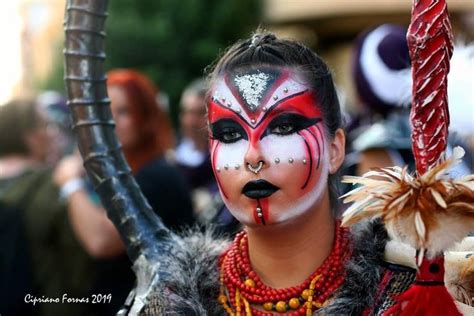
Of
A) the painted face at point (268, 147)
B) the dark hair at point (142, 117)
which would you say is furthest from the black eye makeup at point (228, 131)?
the dark hair at point (142, 117)

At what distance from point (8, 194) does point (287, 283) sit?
8.11 ft

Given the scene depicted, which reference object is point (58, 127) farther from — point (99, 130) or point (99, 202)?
point (99, 130)

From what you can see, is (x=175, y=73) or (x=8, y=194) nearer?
(x=8, y=194)

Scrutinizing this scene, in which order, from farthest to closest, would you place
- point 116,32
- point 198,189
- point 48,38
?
1. point 48,38
2. point 116,32
3. point 198,189

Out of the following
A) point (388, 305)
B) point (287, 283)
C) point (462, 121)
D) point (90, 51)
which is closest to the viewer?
point (388, 305)

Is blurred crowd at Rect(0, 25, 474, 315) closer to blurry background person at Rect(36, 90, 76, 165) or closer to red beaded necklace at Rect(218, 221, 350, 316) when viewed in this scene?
blurry background person at Rect(36, 90, 76, 165)

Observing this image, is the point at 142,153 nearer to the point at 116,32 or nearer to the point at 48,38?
the point at 116,32

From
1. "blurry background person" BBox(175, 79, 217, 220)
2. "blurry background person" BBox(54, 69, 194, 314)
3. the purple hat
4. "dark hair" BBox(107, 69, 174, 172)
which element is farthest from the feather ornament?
"blurry background person" BBox(175, 79, 217, 220)

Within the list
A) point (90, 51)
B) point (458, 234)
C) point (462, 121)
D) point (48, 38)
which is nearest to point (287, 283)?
point (458, 234)

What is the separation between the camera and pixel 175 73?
1413 cm

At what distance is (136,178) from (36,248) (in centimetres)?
62

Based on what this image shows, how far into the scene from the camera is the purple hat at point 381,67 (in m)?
4.00

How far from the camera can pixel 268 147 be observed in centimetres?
222

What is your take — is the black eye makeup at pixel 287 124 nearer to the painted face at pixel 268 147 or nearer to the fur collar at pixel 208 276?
the painted face at pixel 268 147
